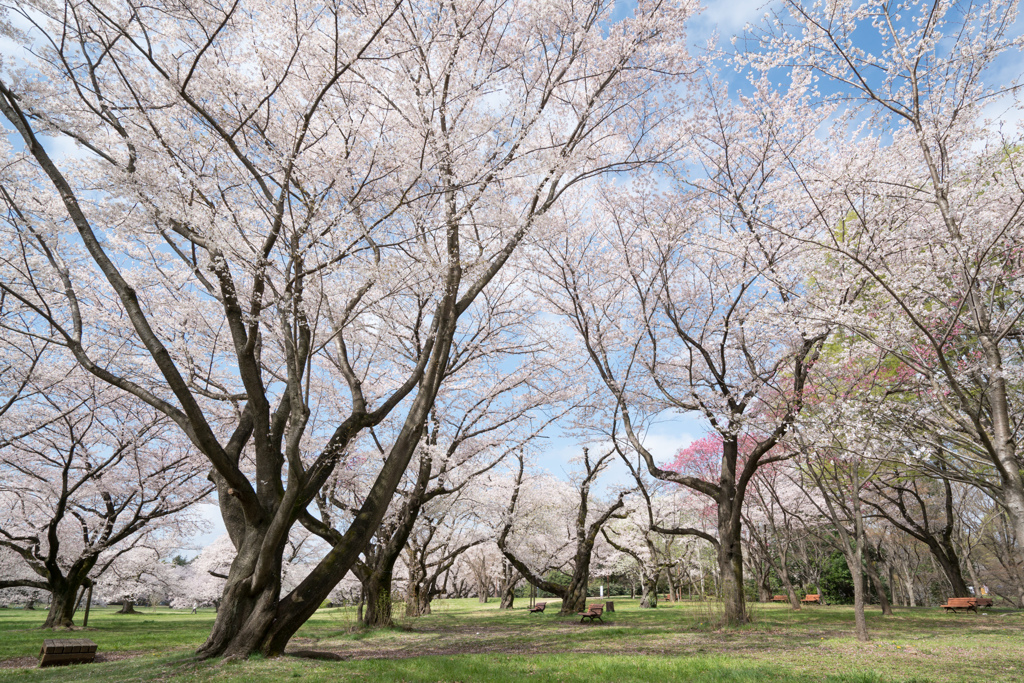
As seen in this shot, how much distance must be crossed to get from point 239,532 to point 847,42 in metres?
9.93

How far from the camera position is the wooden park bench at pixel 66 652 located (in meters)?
7.71

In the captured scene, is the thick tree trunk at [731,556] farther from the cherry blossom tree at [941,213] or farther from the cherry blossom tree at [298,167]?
the cherry blossom tree at [298,167]

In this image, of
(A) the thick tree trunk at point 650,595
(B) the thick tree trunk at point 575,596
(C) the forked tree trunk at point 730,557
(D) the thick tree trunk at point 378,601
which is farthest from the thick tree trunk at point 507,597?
(C) the forked tree trunk at point 730,557

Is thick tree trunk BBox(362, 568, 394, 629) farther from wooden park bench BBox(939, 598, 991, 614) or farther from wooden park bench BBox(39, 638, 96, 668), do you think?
wooden park bench BBox(939, 598, 991, 614)

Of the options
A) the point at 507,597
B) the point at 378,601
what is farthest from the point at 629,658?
the point at 507,597

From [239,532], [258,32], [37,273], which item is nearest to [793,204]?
[258,32]

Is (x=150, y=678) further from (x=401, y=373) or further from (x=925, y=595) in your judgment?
(x=925, y=595)

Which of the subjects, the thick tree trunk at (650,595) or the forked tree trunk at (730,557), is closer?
the forked tree trunk at (730,557)

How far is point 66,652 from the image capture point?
782 centimetres

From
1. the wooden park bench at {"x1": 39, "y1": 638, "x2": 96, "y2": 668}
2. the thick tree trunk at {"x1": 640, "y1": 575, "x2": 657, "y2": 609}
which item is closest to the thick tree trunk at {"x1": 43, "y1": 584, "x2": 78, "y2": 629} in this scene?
the wooden park bench at {"x1": 39, "y1": 638, "x2": 96, "y2": 668}

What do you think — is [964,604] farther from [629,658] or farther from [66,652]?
[66,652]

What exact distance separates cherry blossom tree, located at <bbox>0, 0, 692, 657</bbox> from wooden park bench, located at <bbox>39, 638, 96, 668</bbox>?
2.92 meters

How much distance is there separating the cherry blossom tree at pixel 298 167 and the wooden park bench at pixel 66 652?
2.92 metres

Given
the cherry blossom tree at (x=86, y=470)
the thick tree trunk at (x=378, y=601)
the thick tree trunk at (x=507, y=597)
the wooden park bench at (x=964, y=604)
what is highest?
the cherry blossom tree at (x=86, y=470)
